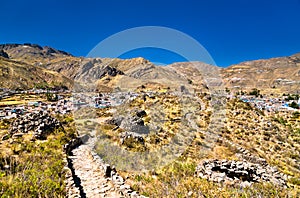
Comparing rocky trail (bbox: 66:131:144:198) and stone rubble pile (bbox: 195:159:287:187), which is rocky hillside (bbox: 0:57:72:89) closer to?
rocky trail (bbox: 66:131:144:198)

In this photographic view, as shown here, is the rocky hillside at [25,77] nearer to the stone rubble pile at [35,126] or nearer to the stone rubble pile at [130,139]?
the stone rubble pile at [35,126]

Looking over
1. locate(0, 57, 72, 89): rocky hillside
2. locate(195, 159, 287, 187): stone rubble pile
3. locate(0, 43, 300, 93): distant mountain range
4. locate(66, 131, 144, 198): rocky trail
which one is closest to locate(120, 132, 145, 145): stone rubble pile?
locate(66, 131, 144, 198): rocky trail

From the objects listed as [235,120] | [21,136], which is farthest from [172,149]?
[235,120]

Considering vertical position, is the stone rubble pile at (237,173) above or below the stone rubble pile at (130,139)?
below

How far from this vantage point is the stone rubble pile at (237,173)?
30.4ft

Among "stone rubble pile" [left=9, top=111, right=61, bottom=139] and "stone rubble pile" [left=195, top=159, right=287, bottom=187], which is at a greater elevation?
"stone rubble pile" [left=9, top=111, right=61, bottom=139]

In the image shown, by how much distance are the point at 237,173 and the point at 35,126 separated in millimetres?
12917

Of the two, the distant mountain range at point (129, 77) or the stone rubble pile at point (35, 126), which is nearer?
the stone rubble pile at point (35, 126)

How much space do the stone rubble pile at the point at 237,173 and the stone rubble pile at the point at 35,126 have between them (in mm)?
10262

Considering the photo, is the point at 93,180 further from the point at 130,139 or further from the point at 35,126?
the point at 35,126

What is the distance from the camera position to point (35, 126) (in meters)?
14.5

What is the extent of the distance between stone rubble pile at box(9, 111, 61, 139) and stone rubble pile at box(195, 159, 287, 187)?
10.3 m

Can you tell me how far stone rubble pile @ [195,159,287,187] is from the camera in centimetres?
927

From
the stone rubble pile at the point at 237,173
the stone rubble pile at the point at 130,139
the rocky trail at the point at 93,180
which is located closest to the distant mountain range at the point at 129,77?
the stone rubble pile at the point at 130,139
